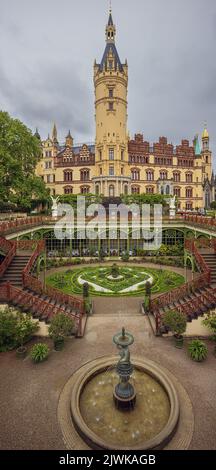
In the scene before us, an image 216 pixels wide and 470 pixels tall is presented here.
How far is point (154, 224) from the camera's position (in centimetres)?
3303

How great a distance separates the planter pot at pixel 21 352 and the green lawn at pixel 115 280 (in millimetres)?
9208

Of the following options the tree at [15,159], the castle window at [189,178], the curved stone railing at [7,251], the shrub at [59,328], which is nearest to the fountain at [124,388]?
the shrub at [59,328]

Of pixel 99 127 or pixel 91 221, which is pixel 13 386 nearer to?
pixel 91 221

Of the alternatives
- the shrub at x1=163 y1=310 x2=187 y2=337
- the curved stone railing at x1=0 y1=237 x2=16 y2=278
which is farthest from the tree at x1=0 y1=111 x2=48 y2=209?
the shrub at x1=163 y1=310 x2=187 y2=337

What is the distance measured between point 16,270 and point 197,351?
13.0 m

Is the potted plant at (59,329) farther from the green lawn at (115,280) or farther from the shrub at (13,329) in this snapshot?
the green lawn at (115,280)

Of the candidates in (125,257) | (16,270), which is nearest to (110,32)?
(125,257)

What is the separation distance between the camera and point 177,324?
1282cm

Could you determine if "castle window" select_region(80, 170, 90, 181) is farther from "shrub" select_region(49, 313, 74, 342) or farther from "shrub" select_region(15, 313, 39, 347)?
"shrub" select_region(49, 313, 74, 342)

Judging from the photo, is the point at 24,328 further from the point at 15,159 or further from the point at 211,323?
the point at 15,159

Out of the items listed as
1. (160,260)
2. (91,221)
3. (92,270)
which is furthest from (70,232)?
(160,260)

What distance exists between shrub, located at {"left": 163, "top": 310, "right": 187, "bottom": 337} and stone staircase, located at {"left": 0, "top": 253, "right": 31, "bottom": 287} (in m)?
9.96

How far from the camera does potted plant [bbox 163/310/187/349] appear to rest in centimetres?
1282

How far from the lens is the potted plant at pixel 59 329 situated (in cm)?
1240
